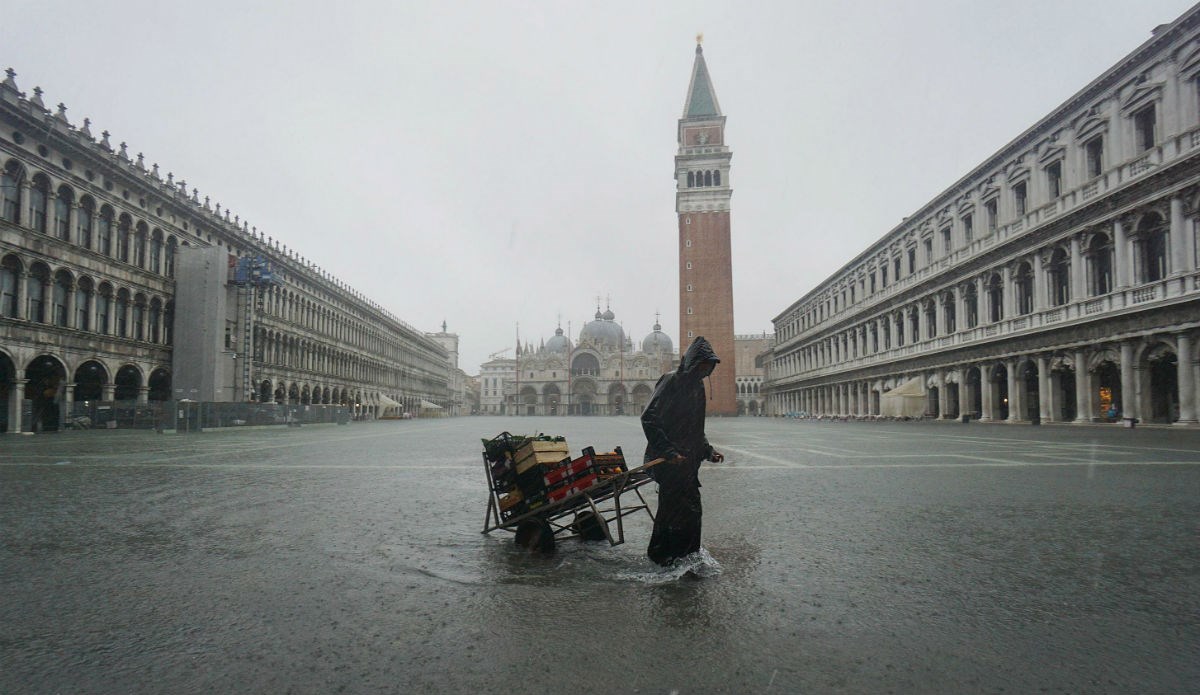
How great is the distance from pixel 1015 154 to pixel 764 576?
3496cm

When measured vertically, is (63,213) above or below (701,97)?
below

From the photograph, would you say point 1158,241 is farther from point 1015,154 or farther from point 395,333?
point 395,333

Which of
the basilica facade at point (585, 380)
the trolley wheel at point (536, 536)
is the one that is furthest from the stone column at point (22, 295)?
the basilica facade at point (585, 380)

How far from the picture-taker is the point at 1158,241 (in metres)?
24.1

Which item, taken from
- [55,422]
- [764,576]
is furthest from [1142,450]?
[55,422]

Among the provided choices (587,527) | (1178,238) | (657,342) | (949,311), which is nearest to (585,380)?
(657,342)

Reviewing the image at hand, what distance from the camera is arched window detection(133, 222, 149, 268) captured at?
34.4 m

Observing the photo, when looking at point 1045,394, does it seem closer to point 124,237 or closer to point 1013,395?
point 1013,395

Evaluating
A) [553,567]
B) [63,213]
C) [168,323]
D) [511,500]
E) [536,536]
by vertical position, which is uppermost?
[63,213]

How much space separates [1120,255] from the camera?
82.4ft

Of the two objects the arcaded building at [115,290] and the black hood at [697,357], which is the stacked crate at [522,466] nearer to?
the black hood at [697,357]

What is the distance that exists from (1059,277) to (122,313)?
42.1 meters

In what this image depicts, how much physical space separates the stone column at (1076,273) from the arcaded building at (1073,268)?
0.16 ft

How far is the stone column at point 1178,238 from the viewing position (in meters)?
22.4
